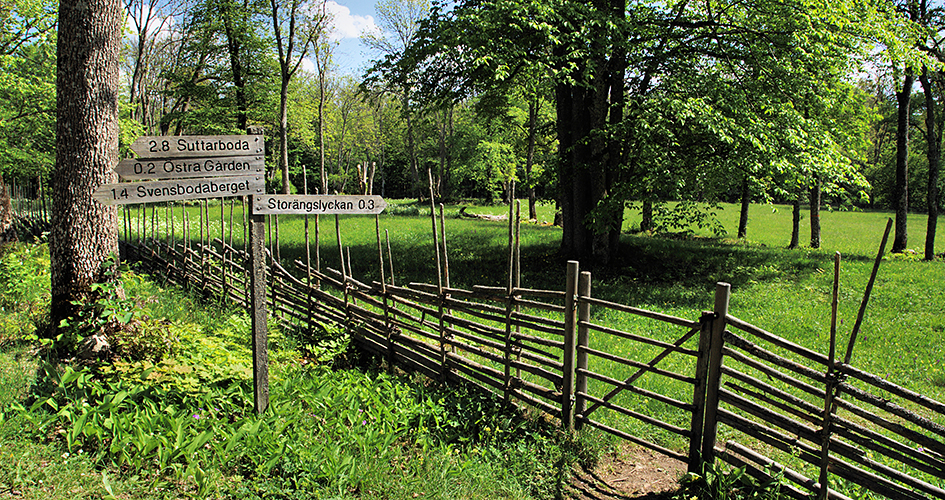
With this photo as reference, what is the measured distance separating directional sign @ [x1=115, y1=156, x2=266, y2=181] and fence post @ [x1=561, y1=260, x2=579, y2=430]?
9.73 ft

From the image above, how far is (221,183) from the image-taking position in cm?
438

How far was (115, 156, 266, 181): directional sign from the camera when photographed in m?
4.16

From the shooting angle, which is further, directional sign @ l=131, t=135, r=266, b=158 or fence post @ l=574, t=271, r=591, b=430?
fence post @ l=574, t=271, r=591, b=430

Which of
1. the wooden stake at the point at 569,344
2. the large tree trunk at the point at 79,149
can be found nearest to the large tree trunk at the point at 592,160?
the wooden stake at the point at 569,344

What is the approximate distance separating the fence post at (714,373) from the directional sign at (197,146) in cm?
384

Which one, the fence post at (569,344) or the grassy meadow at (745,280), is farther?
the grassy meadow at (745,280)

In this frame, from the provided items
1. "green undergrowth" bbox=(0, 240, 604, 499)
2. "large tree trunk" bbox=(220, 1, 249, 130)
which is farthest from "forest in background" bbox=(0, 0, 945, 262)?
"large tree trunk" bbox=(220, 1, 249, 130)

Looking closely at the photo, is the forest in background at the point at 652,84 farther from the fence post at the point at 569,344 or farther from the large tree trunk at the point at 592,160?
the fence post at the point at 569,344

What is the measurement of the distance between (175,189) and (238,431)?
2.01m

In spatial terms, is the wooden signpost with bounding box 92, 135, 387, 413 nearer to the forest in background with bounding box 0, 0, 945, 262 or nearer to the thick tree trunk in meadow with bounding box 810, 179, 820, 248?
the forest in background with bounding box 0, 0, 945, 262

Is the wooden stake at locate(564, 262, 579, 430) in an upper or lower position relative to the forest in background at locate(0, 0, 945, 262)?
lower

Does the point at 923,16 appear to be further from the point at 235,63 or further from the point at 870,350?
the point at 235,63

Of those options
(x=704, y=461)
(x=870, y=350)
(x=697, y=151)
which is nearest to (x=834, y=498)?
(x=704, y=461)

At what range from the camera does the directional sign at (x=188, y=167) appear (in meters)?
4.16
